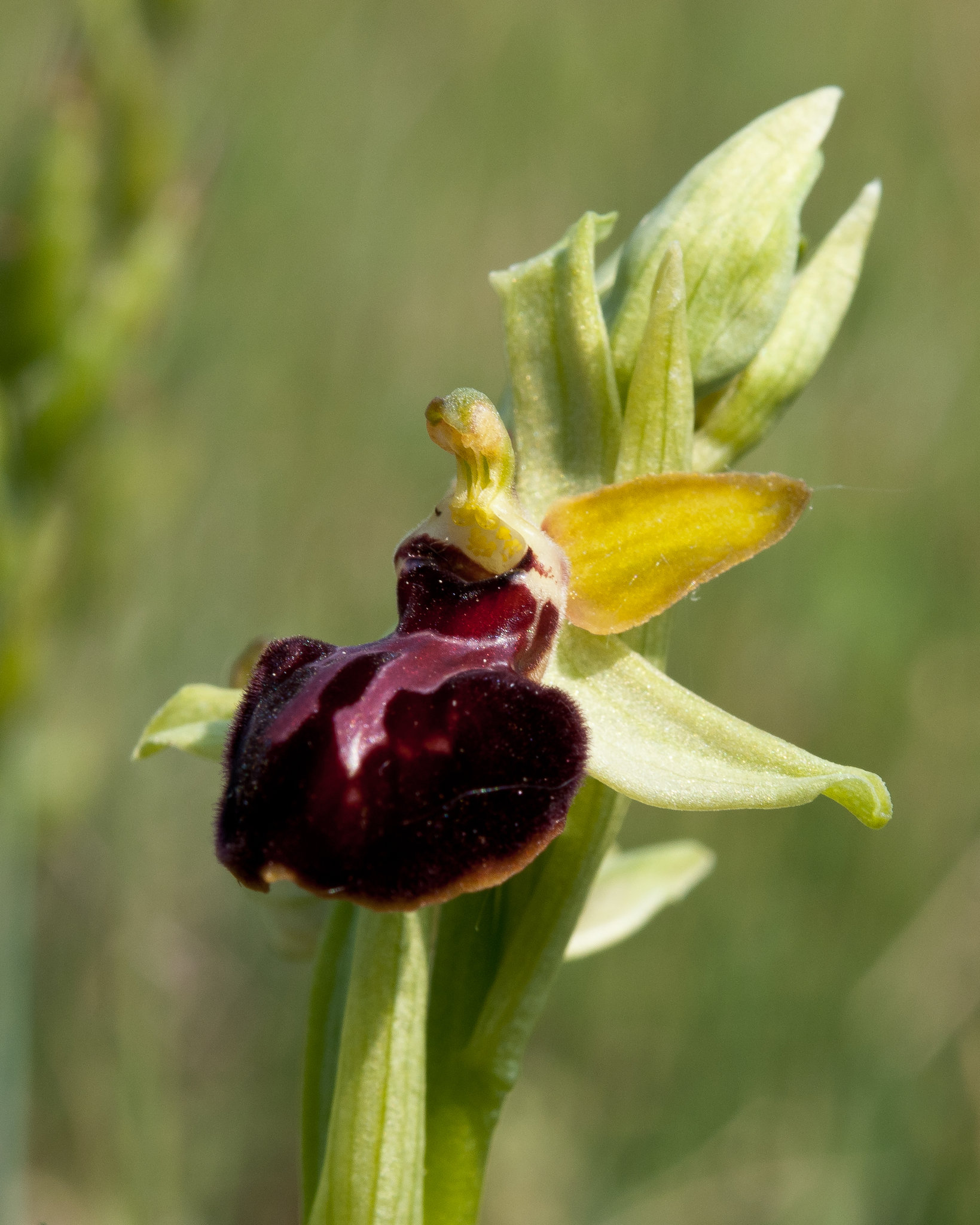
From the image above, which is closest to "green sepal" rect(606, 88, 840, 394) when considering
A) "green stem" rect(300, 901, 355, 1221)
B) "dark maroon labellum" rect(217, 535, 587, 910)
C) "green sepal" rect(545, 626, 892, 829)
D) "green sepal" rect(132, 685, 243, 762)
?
"green sepal" rect(545, 626, 892, 829)

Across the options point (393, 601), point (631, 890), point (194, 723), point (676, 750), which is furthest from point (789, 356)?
point (393, 601)

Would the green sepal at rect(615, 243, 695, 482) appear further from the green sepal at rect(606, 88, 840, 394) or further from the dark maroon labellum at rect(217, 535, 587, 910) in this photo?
the dark maroon labellum at rect(217, 535, 587, 910)

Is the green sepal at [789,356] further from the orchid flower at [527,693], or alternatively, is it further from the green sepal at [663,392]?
the green sepal at [663,392]

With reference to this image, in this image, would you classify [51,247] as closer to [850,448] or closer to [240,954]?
[240,954]

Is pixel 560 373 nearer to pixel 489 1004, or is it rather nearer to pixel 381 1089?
pixel 489 1004

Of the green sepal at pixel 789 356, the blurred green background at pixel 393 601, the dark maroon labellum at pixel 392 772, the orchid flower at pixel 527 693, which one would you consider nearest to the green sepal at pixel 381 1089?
the orchid flower at pixel 527 693

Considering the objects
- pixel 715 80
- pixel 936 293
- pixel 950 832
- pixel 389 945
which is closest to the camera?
pixel 389 945

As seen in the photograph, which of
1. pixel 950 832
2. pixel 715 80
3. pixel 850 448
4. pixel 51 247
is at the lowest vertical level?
pixel 950 832

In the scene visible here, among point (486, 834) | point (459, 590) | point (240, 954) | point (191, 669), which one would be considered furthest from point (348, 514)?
point (486, 834)
